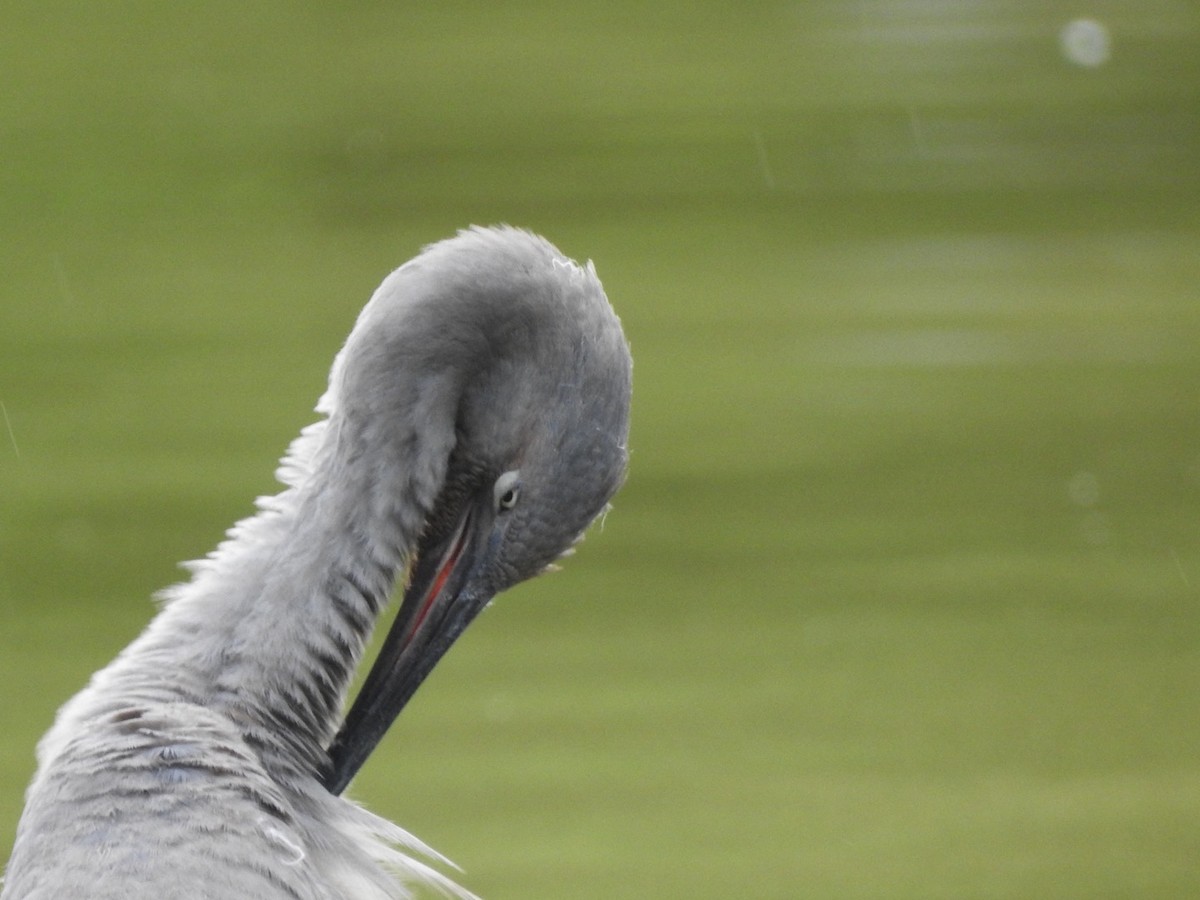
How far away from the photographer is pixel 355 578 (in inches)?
111

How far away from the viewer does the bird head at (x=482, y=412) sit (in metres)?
2.88

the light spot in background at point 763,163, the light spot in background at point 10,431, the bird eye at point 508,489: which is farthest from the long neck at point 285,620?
the light spot in background at point 763,163

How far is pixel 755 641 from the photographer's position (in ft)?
22.7

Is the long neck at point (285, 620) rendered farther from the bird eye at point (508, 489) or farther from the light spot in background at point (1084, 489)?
the light spot in background at point (1084, 489)

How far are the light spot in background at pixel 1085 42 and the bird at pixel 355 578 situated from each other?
410 inches

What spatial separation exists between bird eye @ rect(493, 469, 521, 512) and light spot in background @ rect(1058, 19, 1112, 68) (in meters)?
10.5

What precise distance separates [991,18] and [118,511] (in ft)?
24.0

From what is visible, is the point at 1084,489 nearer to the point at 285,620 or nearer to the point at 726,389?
the point at 726,389

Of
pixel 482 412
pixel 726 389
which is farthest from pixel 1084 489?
pixel 482 412

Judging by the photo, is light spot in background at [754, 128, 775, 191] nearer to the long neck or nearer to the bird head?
the bird head

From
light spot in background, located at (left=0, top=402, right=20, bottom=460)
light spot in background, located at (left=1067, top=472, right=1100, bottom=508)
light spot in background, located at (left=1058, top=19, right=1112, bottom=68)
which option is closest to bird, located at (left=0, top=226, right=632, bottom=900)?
light spot in background, located at (left=1067, top=472, right=1100, bottom=508)

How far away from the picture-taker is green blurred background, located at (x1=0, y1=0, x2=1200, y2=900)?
5848 mm

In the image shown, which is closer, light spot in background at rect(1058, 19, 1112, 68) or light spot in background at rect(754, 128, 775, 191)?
light spot in background at rect(754, 128, 775, 191)

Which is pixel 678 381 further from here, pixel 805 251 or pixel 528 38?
pixel 528 38
